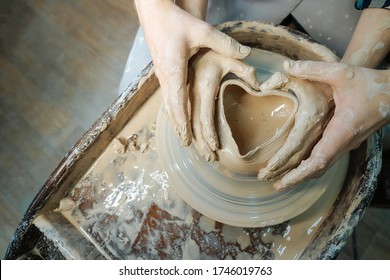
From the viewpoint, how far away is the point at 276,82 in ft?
3.50

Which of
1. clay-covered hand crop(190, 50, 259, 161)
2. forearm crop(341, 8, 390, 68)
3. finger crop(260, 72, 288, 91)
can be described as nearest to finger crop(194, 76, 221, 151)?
clay-covered hand crop(190, 50, 259, 161)

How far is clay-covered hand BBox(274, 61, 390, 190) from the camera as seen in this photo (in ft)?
3.45

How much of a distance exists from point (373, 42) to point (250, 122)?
1.41 feet

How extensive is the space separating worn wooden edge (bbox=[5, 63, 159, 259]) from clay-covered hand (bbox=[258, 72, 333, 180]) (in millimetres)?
438

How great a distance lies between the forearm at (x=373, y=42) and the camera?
1176 mm

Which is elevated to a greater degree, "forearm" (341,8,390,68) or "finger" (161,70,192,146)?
"forearm" (341,8,390,68)

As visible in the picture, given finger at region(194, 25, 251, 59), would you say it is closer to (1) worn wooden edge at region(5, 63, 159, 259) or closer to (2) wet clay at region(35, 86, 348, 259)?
(1) worn wooden edge at region(5, 63, 159, 259)

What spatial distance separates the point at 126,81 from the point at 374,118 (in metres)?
1.06

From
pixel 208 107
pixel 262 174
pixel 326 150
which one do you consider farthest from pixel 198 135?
pixel 326 150

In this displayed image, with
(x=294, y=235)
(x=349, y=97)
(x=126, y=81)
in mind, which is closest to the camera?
(x=349, y=97)

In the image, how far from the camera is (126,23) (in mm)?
2512

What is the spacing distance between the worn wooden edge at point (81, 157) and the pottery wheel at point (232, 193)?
221mm
